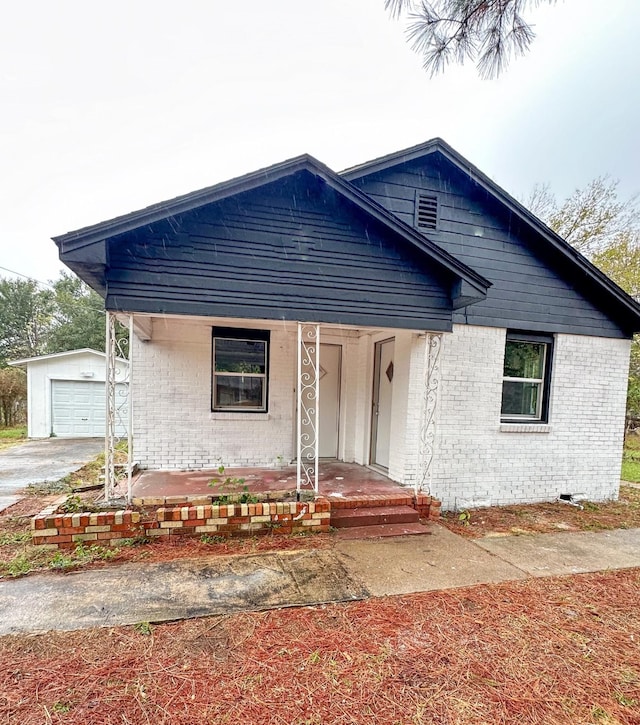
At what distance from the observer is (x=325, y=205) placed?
468 centimetres

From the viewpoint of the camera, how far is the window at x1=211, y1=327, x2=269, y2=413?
6.28 m

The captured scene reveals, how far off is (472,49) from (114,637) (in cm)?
550

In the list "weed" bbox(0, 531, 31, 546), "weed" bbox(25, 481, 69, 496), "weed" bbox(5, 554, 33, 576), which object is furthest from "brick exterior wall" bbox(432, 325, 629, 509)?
"weed" bbox(25, 481, 69, 496)

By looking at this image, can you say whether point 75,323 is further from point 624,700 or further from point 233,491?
point 624,700

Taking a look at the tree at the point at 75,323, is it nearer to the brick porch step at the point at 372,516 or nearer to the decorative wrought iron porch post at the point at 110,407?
the decorative wrought iron porch post at the point at 110,407

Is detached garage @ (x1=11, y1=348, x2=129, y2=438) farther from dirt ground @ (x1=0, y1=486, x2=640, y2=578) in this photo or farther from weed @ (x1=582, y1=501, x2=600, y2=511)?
weed @ (x1=582, y1=501, x2=600, y2=511)

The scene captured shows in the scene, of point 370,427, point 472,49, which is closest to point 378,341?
point 370,427

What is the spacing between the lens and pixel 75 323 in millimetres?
24719

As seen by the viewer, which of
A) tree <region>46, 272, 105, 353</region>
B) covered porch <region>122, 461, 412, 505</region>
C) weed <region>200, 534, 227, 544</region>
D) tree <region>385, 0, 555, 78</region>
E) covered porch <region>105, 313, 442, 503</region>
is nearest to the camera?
tree <region>385, 0, 555, 78</region>

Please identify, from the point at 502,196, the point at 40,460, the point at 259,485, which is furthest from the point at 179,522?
the point at 40,460

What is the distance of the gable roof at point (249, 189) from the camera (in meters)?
3.76

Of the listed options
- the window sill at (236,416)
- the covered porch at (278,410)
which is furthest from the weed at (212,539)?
the window sill at (236,416)

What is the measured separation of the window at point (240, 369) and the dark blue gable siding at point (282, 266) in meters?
2.01

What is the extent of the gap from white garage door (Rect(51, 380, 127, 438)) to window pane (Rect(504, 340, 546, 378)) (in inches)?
469
